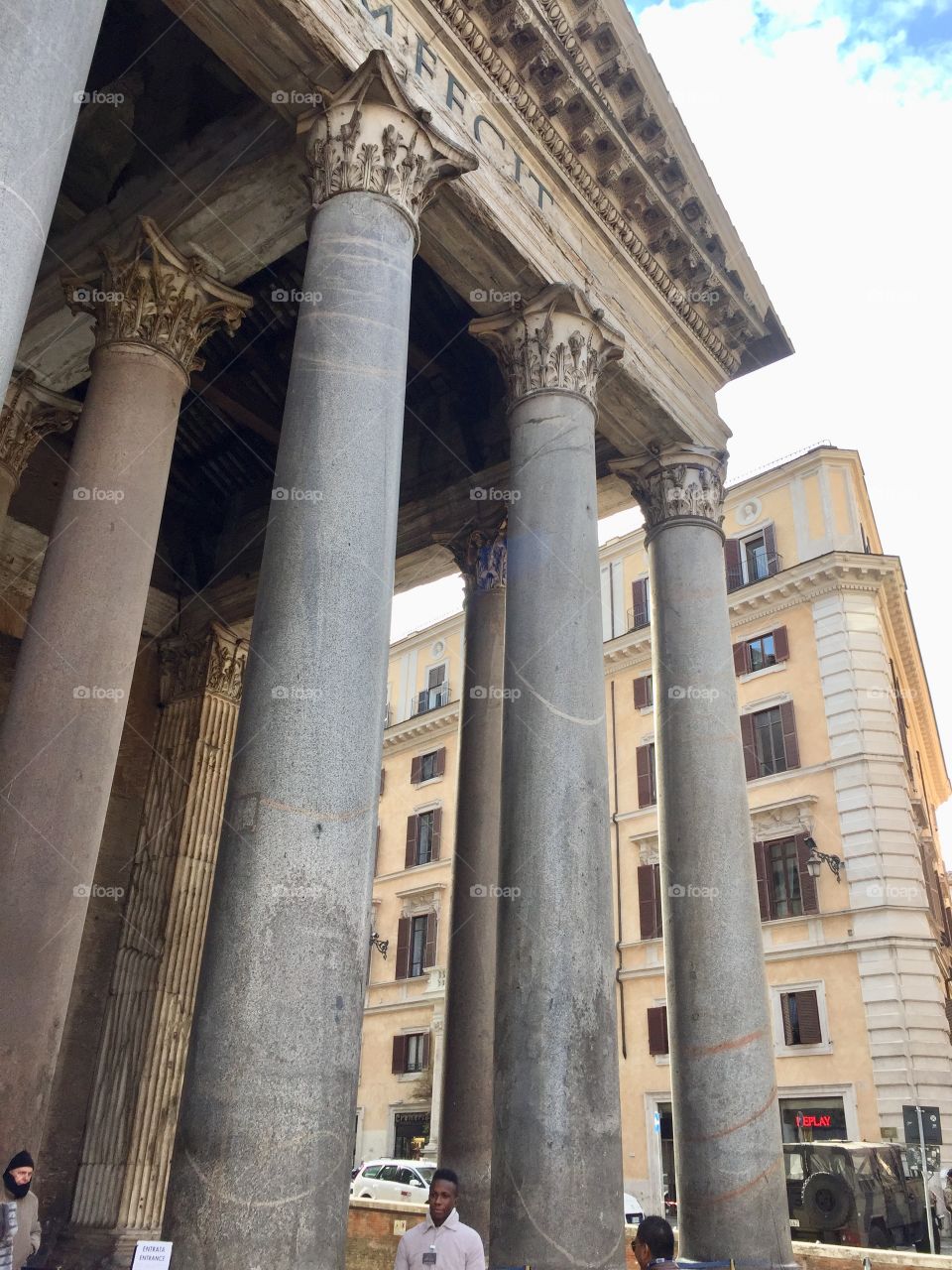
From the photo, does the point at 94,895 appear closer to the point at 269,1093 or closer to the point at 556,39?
the point at 269,1093

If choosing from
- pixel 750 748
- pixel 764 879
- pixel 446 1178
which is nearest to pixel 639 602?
pixel 750 748

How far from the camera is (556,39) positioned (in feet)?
33.9

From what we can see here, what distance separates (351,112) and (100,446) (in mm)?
3335

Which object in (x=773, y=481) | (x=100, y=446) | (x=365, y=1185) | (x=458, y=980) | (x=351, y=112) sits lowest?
(x=365, y=1185)

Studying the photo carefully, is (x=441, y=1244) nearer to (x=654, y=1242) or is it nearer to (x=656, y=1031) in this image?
(x=654, y=1242)

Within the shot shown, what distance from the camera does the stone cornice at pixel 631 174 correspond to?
32.9 feet

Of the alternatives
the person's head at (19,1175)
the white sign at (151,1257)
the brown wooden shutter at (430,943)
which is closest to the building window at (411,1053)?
the brown wooden shutter at (430,943)

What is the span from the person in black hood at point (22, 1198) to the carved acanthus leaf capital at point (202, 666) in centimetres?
972

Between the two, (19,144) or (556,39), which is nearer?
(19,144)

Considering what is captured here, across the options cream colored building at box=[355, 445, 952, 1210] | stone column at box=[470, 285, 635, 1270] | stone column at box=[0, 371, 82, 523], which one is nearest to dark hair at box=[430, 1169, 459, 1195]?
stone column at box=[470, 285, 635, 1270]

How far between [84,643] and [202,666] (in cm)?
758

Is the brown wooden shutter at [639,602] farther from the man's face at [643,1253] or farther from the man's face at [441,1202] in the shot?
the man's face at [643,1253]

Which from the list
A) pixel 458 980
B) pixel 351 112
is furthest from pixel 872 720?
pixel 351 112

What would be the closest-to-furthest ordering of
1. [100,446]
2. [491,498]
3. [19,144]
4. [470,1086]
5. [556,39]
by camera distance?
[19,144]
[100,446]
[556,39]
[470,1086]
[491,498]
